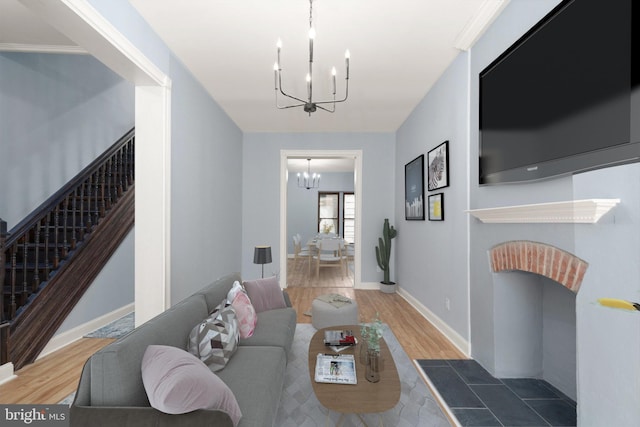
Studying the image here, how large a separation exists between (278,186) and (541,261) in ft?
13.4

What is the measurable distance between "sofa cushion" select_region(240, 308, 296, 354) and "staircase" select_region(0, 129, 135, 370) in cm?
201

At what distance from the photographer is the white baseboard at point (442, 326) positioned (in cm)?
260

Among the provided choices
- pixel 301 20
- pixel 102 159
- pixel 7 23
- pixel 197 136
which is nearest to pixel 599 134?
pixel 301 20

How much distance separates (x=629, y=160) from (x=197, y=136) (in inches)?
136

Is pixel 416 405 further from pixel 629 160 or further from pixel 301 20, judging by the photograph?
pixel 301 20

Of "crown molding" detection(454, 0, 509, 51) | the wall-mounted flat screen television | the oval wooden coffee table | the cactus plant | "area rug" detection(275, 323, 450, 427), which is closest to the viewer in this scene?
the wall-mounted flat screen television

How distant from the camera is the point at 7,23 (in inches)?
97.5

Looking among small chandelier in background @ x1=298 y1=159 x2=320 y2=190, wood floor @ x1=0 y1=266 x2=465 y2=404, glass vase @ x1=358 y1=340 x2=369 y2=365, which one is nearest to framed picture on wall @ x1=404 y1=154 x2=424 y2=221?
wood floor @ x1=0 y1=266 x2=465 y2=404

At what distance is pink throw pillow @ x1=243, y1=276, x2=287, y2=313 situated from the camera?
8.70 ft

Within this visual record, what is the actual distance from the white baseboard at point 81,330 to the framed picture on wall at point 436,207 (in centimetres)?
409

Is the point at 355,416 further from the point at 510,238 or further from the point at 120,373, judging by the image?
the point at 510,238

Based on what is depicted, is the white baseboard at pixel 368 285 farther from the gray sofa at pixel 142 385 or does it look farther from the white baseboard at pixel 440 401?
the gray sofa at pixel 142 385

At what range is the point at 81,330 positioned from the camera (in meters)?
3.08

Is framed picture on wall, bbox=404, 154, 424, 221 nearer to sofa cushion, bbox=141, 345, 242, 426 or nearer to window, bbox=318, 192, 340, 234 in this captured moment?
sofa cushion, bbox=141, 345, 242, 426
